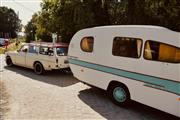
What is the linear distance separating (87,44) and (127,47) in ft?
6.31

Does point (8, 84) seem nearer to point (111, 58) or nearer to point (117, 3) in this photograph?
point (111, 58)

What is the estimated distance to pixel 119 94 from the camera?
7.70 meters

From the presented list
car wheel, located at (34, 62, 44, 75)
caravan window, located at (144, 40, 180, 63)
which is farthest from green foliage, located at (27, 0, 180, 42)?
caravan window, located at (144, 40, 180, 63)

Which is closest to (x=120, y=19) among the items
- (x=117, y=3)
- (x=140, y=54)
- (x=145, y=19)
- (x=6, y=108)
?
(x=117, y=3)

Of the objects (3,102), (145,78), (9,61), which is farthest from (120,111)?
(9,61)

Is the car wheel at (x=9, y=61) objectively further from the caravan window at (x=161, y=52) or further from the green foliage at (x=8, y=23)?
the green foliage at (x=8, y=23)

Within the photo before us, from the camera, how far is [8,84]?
10.3 meters

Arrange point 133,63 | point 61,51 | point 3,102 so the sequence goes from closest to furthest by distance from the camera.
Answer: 1. point 133,63
2. point 3,102
3. point 61,51

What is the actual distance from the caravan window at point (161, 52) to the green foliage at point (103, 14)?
23.2 ft

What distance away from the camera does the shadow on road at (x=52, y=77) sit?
10828 millimetres

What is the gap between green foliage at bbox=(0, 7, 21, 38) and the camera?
87.7 metres

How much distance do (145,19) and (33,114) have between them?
8923 mm

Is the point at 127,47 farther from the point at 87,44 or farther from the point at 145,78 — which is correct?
the point at 87,44

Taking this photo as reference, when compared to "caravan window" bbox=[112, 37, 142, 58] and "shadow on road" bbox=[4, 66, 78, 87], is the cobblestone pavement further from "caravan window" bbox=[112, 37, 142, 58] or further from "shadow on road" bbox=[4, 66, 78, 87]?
"caravan window" bbox=[112, 37, 142, 58]
